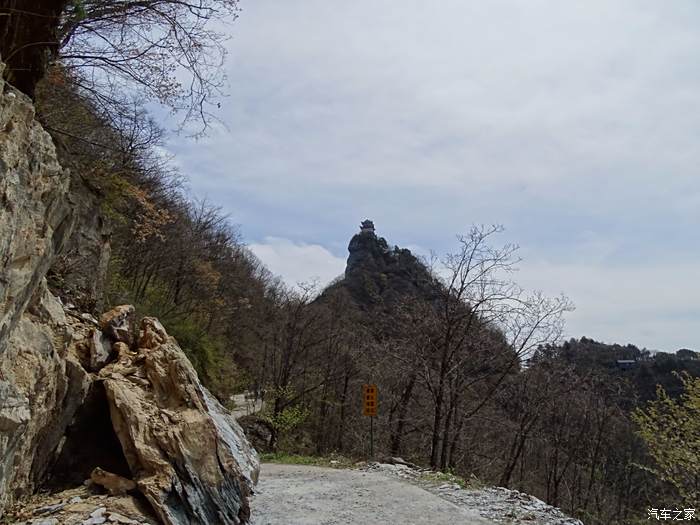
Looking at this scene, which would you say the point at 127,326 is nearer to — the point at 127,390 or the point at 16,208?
the point at 127,390

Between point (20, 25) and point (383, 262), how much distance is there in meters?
36.5

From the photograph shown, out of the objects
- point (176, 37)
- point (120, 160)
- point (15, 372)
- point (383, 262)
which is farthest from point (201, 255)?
point (383, 262)

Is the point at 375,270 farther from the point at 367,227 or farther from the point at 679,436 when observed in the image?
the point at 679,436

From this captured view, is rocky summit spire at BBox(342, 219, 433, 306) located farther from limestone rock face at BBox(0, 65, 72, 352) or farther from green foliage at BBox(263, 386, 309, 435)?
limestone rock face at BBox(0, 65, 72, 352)

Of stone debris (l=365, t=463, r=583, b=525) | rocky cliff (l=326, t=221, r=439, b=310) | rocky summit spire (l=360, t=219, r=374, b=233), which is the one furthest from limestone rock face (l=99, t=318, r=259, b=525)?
rocky summit spire (l=360, t=219, r=374, b=233)

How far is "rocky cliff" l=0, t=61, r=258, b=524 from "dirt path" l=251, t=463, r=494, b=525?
68 centimetres

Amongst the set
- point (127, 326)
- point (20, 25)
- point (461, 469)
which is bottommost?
point (461, 469)

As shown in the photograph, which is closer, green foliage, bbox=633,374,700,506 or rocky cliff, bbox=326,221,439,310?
green foliage, bbox=633,374,700,506

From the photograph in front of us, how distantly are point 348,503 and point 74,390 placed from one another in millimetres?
4346

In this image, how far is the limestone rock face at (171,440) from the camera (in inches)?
211

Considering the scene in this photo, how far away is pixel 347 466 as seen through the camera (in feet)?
38.3

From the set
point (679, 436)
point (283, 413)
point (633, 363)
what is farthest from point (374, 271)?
point (679, 436)

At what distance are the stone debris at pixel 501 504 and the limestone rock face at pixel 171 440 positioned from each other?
3439 mm

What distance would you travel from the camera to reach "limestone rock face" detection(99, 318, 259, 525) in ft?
17.5
